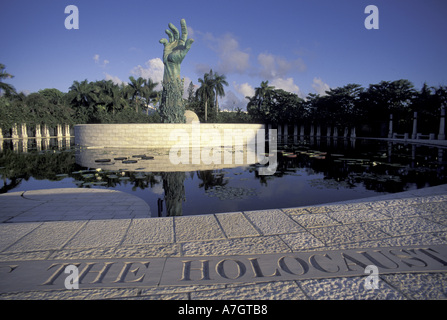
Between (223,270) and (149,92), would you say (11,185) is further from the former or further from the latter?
(149,92)

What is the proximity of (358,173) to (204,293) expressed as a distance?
378 inches

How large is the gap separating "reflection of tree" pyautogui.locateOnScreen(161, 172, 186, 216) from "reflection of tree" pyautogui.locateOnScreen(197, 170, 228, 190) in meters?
0.63

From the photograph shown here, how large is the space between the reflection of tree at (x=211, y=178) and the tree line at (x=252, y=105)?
75.3 feet

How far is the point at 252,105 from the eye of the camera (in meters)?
52.8

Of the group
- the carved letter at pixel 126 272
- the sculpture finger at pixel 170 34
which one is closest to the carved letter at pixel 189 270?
the carved letter at pixel 126 272

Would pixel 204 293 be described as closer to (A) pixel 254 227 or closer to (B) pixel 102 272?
(B) pixel 102 272

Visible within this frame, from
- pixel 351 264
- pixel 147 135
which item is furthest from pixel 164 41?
pixel 351 264

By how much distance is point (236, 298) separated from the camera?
2354mm

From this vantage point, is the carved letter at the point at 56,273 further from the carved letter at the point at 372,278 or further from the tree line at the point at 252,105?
the tree line at the point at 252,105

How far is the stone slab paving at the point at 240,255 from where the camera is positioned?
8.07 feet

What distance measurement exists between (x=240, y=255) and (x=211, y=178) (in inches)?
235

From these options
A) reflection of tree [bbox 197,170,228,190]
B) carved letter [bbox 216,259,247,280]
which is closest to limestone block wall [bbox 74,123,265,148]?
reflection of tree [bbox 197,170,228,190]

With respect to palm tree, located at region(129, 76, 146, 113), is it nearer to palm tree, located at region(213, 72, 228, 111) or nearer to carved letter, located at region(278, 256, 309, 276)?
palm tree, located at region(213, 72, 228, 111)
